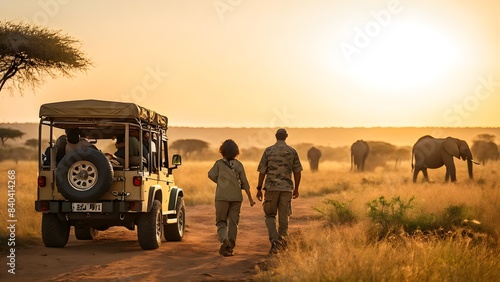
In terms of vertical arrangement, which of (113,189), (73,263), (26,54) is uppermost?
(26,54)

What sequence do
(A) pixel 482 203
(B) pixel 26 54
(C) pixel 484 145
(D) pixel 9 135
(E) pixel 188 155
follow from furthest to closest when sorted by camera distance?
(E) pixel 188 155 → (C) pixel 484 145 → (D) pixel 9 135 → (B) pixel 26 54 → (A) pixel 482 203

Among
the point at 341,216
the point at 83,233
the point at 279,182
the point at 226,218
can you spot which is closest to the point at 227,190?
the point at 226,218

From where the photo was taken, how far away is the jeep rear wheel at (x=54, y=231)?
14602 mm

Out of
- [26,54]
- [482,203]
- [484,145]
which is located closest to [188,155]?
[484,145]

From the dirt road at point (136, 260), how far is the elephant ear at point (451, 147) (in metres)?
21.5

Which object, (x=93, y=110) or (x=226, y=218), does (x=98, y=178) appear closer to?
(x=93, y=110)

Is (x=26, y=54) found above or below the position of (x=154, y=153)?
above

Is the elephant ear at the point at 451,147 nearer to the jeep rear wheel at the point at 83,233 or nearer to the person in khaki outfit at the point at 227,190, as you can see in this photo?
the jeep rear wheel at the point at 83,233

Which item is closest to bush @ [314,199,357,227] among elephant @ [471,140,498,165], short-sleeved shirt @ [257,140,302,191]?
short-sleeved shirt @ [257,140,302,191]

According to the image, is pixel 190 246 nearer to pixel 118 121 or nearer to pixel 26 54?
pixel 118 121

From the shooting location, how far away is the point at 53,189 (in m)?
14.1

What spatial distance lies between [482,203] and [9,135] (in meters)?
47.9

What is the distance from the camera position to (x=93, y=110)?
46.9 feet

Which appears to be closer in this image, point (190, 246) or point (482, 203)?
point (190, 246)
